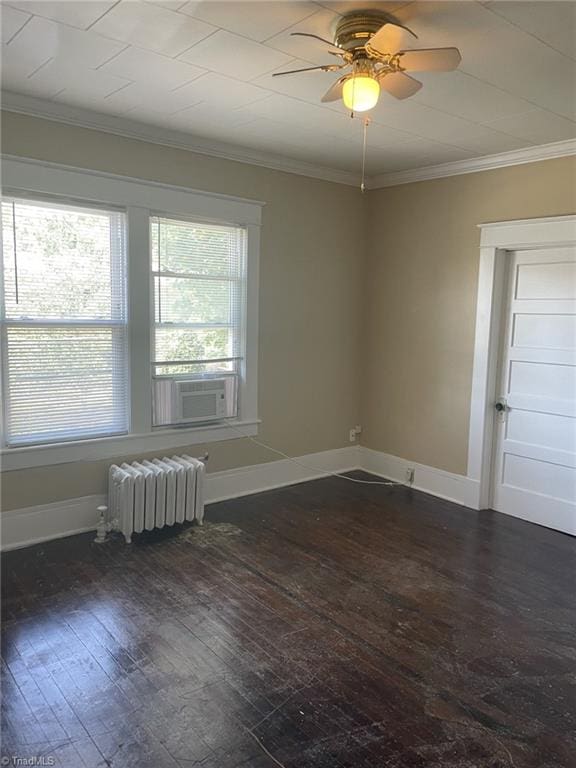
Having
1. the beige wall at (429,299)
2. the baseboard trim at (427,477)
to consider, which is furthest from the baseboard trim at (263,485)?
the beige wall at (429,299)

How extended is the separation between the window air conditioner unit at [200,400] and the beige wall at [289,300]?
0.92ft

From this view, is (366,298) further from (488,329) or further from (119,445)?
(119,445)

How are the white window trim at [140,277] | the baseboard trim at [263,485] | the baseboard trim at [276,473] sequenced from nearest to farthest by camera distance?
the white window trim at [140,277] < the baseboard trim at [263,485] < the baseboard trim at [276,473]

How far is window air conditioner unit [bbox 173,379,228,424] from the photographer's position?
428cm

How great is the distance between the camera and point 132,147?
386cm

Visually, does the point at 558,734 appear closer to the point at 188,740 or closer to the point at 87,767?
the point at 188,740

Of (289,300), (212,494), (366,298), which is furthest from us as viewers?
(366,298)

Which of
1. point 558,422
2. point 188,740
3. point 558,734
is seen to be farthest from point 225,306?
point 558,734

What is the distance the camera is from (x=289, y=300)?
16.0 ft

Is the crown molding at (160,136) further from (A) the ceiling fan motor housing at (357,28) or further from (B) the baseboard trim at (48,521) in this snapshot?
(B) the baseboard trim at (48,521)

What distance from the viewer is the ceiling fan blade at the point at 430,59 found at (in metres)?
2.17

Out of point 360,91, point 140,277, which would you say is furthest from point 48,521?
point 360,91

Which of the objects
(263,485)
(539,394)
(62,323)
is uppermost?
(62,323)

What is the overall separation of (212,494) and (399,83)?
329 cm
